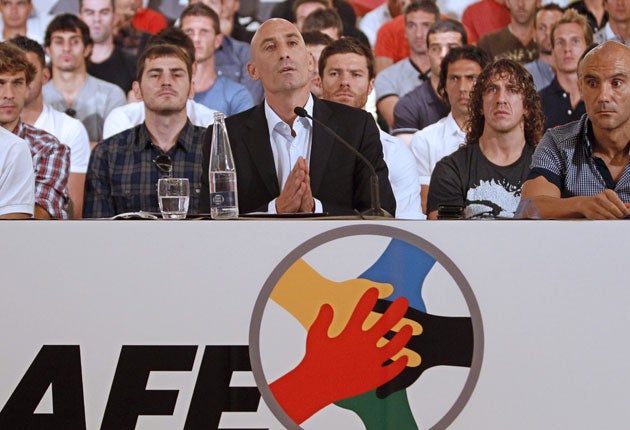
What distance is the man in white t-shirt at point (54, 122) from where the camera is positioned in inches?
201

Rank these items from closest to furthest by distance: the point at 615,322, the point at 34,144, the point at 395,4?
the point at 615,322 → the point at 34,144 → the point at 395,4

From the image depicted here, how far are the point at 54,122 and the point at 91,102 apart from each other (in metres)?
0.35

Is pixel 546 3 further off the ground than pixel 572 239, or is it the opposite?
pixel 546 3

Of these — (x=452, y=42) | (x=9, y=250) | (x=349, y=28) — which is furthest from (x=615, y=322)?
(x=349, y=28)

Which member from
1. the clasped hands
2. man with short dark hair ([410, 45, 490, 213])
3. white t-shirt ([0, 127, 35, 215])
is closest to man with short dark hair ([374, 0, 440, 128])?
man with short dark hair ([410, 45, 490, 213])

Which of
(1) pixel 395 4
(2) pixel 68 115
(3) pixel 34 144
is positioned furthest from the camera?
(1) pixel 395 4

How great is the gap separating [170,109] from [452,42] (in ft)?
5.46

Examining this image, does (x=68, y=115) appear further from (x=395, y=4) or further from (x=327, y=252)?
(x=327, y=252)

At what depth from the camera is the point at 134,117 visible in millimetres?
5254

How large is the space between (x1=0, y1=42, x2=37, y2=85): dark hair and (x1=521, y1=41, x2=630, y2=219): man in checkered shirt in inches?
91.9

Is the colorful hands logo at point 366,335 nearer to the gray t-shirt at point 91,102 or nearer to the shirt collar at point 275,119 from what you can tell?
the shirt collar at point 275,119

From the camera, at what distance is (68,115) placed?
17.7 feet

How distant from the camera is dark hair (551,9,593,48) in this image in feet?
17.4

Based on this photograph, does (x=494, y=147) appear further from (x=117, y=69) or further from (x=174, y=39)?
(x=117, y=69)
